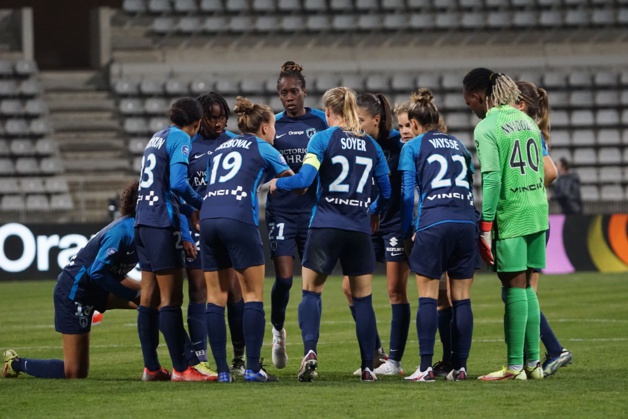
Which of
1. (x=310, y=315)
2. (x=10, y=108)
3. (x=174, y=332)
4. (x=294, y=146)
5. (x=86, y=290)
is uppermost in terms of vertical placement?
(x=10, y=108)

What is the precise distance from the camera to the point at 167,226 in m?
8.77

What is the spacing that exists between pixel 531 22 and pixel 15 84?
12.8 m

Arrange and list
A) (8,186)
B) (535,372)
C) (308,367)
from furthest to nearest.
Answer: (8,186) → (535,372) → (308,367)

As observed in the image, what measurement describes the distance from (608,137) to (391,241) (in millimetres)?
21014

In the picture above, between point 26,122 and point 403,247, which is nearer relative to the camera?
point 403,247

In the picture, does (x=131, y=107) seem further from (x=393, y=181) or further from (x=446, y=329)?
(x=446, y=329)

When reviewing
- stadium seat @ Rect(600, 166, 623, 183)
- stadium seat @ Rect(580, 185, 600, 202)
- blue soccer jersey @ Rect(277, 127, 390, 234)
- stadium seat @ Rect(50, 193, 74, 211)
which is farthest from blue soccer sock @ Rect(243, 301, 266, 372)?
stadium seat @ Rect(600, 166, 623, 183)

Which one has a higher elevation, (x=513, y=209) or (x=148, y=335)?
(x=513, y=209)

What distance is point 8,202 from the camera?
25.6 metres

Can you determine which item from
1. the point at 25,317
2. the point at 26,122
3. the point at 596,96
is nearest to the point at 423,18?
the point at 596,96

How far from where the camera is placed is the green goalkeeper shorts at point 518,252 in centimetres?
842

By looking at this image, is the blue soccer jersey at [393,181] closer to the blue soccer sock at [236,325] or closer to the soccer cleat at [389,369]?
the soccer cleat at [389,369]

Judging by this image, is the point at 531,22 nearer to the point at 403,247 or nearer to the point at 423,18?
the point at 423,18

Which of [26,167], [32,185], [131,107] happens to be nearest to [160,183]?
[32,185]
